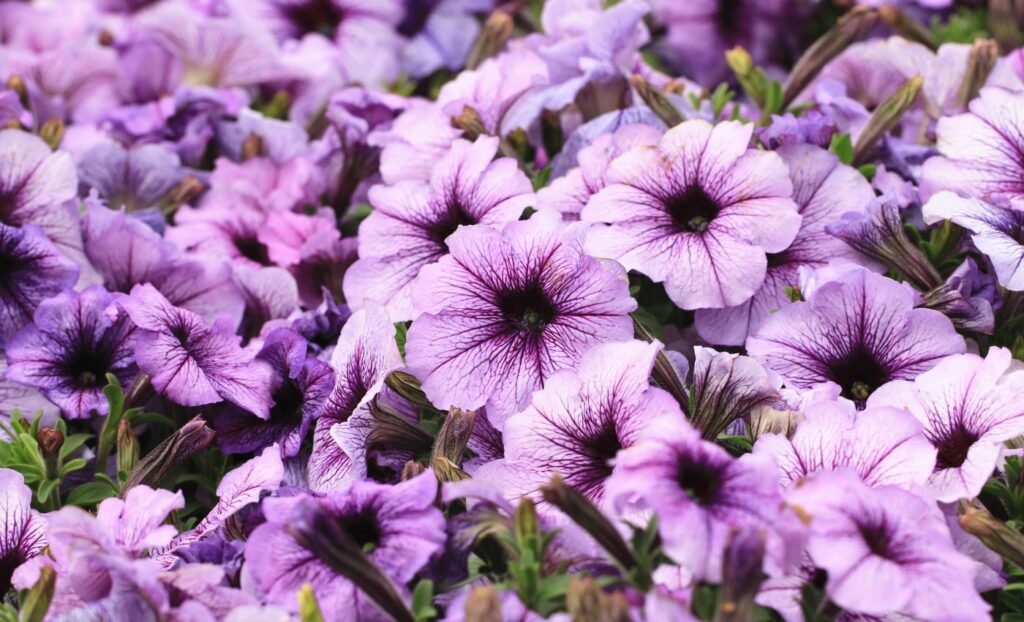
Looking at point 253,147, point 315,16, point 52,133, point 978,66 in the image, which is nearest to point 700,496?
point 978,66

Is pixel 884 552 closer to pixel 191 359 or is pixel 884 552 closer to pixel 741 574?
pixel 741 574

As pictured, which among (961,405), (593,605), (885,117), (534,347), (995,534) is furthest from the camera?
(885,117)

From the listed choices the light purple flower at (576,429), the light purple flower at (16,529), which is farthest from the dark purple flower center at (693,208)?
the light purple flower at (16,529)

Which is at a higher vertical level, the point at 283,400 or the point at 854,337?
the point at 854,337

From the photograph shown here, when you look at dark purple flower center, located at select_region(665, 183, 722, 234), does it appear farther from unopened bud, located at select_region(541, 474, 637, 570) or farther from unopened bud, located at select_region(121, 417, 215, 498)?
unopened bud, located at select_region(121, 417, 215, 498)

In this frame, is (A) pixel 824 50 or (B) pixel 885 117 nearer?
(B) pixel 885 117

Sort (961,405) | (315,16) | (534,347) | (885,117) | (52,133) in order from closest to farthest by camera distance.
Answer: (961,405) < (534,347) < (885,117) < (52,133) < (315,16)

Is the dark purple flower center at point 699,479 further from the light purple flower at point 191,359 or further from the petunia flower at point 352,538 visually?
the light purple flower at point 191,359

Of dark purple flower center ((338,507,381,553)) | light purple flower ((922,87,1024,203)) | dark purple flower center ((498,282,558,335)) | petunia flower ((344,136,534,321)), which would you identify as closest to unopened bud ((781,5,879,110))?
light purple flower ((922,87,1024,203))
